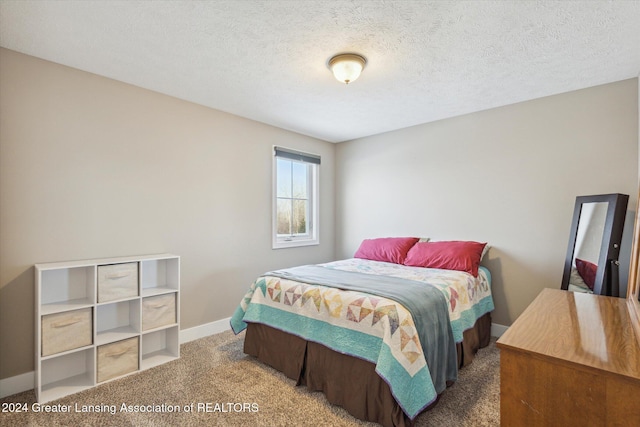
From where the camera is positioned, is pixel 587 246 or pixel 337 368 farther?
pixel 587 246

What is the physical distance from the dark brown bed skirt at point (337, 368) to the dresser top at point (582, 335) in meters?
0.84

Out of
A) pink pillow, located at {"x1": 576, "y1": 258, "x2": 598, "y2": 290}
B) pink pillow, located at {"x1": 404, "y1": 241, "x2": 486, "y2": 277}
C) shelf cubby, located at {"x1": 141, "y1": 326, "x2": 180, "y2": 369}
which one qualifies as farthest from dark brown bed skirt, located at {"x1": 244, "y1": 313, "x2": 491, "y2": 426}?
pink pillow, located at {"x1": 576, "y1": 258, "x2": 598, "y2": 290}

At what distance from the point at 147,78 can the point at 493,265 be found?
3.71 meters

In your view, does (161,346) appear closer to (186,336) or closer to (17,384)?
(186,336)

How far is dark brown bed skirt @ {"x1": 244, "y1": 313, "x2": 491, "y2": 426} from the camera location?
1.78 meters

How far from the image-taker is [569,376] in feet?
3.36

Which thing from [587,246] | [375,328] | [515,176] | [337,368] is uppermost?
[515,176]

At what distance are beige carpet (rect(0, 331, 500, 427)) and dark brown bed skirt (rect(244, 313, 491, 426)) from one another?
0.23 feet

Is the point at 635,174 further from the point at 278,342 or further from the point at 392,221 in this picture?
the point at 278,342

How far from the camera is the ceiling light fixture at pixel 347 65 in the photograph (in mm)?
2125

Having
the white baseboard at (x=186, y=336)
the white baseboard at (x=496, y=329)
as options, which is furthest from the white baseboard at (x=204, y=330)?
the white baseboard at (x=496, y=329)

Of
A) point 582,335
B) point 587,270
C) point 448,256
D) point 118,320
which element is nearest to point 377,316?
point 582,335

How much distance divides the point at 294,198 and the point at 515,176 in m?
2.58

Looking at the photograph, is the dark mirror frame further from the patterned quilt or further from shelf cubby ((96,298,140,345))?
shelf cubby ((96,298,140,345))
